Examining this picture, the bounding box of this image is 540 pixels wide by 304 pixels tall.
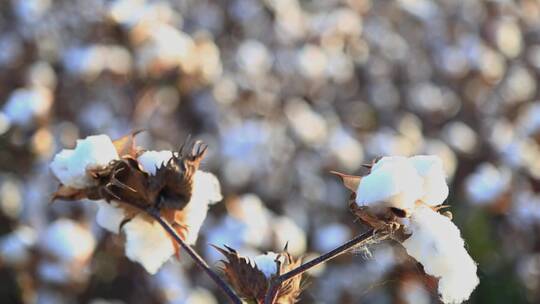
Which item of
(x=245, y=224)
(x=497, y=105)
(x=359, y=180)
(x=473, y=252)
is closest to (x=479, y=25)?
(x=497, y=105)

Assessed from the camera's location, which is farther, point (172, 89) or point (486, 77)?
point (486, 77)

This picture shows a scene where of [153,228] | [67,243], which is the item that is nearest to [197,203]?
[153,228]

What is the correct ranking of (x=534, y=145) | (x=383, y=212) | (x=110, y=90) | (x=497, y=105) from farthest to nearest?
(x=497, y=105) → (x=110, y=90) → (x=534, y=145) → (x=383, y=212)

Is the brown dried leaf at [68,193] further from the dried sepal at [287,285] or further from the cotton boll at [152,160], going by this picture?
the dried sepal at [287,285]

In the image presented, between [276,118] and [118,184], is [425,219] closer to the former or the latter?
[118,184]

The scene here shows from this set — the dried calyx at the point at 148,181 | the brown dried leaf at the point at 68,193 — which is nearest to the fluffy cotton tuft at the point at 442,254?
the dried calyx at the point at 148,181

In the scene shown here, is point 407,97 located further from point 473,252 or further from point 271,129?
point 473,252

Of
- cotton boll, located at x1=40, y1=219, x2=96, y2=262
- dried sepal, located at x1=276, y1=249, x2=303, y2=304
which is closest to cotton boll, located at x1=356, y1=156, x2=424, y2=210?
dried sepal, located at x1=276, y1=249, x2=303, y2=304
